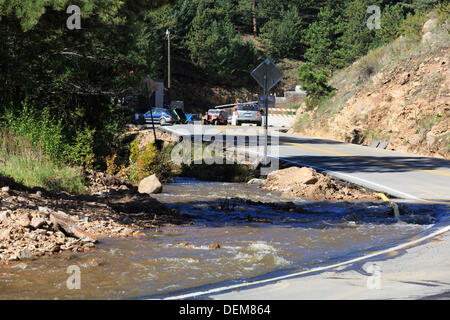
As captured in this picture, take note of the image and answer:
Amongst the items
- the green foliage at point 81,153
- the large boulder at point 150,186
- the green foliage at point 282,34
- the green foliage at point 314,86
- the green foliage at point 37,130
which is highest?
the green foliage at point 282,34

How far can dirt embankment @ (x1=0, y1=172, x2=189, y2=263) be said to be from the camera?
25.3ft

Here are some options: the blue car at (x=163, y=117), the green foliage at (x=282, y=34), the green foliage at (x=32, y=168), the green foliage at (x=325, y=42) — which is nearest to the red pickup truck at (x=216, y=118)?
the blue car at (x=163, y=117)

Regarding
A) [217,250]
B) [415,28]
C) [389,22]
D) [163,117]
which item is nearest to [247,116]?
[163,117]

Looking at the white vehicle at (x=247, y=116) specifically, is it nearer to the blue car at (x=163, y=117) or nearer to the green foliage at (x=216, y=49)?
the blue car at (x=163, y=117)

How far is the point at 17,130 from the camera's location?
14.2 metres

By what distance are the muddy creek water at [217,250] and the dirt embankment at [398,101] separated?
13801mm

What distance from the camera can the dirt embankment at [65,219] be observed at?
7.71 meters

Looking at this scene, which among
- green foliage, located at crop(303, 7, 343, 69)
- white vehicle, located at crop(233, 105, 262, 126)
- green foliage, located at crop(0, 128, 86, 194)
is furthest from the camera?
green foliage, located at crop(303, 7, 343, 69)

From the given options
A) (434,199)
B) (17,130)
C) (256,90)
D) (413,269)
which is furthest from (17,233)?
(256,90)

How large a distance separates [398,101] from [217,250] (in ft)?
75.9

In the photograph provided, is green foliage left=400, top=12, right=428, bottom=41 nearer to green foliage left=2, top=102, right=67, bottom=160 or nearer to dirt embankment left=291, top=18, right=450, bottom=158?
dirt embankment left=291, top=18, right=450, bottom=158

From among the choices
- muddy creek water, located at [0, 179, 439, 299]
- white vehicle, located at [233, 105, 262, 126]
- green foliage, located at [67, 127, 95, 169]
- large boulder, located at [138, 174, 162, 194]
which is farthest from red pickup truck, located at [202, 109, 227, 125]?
muddy creek water, located at [0, 179, 439, 299]

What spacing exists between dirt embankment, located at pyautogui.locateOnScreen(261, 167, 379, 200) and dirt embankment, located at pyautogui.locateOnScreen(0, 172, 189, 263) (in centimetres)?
373

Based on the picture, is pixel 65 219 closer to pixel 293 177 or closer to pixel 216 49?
pixel 293 177
